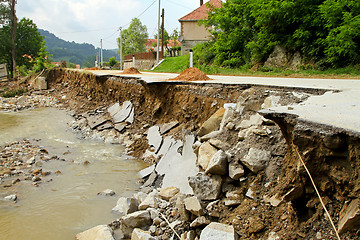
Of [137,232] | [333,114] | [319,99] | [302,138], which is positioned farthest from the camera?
[319,99]

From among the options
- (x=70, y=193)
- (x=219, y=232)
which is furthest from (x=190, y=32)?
(x=219, y=232)

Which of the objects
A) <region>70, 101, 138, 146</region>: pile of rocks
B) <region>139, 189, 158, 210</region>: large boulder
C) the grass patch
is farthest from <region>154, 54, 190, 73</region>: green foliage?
<region>139, 189, 158, 210</region>: large boulder

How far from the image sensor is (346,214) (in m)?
2.08

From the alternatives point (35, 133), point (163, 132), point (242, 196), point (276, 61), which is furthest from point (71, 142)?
point (276, 61)

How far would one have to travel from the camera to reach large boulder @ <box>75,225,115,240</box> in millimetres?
3605

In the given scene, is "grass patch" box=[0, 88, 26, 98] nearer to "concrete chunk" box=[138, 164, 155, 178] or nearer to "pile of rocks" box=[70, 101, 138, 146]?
"pile of rocks" box=[70, 101, 138, 146]

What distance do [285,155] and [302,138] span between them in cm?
79

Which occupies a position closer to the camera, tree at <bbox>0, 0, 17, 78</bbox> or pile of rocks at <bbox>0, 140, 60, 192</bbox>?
pile of rocks at <bbox>0, 140, 60, 192</bbox>

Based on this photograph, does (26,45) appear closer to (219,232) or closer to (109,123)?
(109,123)

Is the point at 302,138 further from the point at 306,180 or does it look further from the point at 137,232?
the point at 137,232

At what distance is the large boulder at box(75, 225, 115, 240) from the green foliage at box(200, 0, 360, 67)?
9.72 metres

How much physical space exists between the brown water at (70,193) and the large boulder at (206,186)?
173 cm

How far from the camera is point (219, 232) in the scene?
Result: 2824 mm

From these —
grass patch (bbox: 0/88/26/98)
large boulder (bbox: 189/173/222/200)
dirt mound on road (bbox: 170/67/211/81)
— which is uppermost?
dirt mound on road (bbox: 170/67/211/81)
